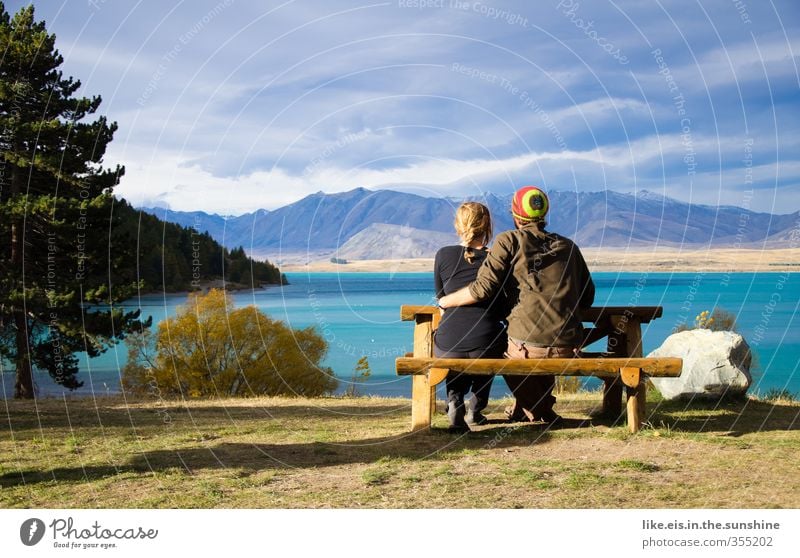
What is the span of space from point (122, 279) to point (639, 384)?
15438 millimetres

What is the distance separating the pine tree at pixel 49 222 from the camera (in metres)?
16.5

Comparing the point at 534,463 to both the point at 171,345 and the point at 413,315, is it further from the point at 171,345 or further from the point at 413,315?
the point at 171,345

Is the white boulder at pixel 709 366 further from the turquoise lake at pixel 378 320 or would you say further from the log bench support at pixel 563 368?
the log bench support at pixel 563 368

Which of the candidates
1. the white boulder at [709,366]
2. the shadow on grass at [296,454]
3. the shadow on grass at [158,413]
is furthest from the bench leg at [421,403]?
the white boulder at [709,366]

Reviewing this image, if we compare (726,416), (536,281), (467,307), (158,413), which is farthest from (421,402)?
(158,413)

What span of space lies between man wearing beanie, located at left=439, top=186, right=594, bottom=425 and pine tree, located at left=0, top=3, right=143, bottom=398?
1139 centimetres

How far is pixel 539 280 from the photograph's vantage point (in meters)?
7.02

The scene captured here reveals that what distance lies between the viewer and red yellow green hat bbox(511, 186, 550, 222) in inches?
278

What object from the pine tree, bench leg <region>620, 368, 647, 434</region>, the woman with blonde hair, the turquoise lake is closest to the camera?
bench leg <region>620, 368, 647, 434</region>

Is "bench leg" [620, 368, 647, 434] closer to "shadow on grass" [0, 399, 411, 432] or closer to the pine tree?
"shadow on grass" [0, 399, 411, 432]

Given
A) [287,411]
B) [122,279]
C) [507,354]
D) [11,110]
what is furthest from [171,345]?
[507,354]

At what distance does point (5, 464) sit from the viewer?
23.7 feet

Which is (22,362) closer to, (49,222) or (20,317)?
(20,317)

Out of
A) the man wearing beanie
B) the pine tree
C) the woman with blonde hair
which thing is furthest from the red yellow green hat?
the pine tree
